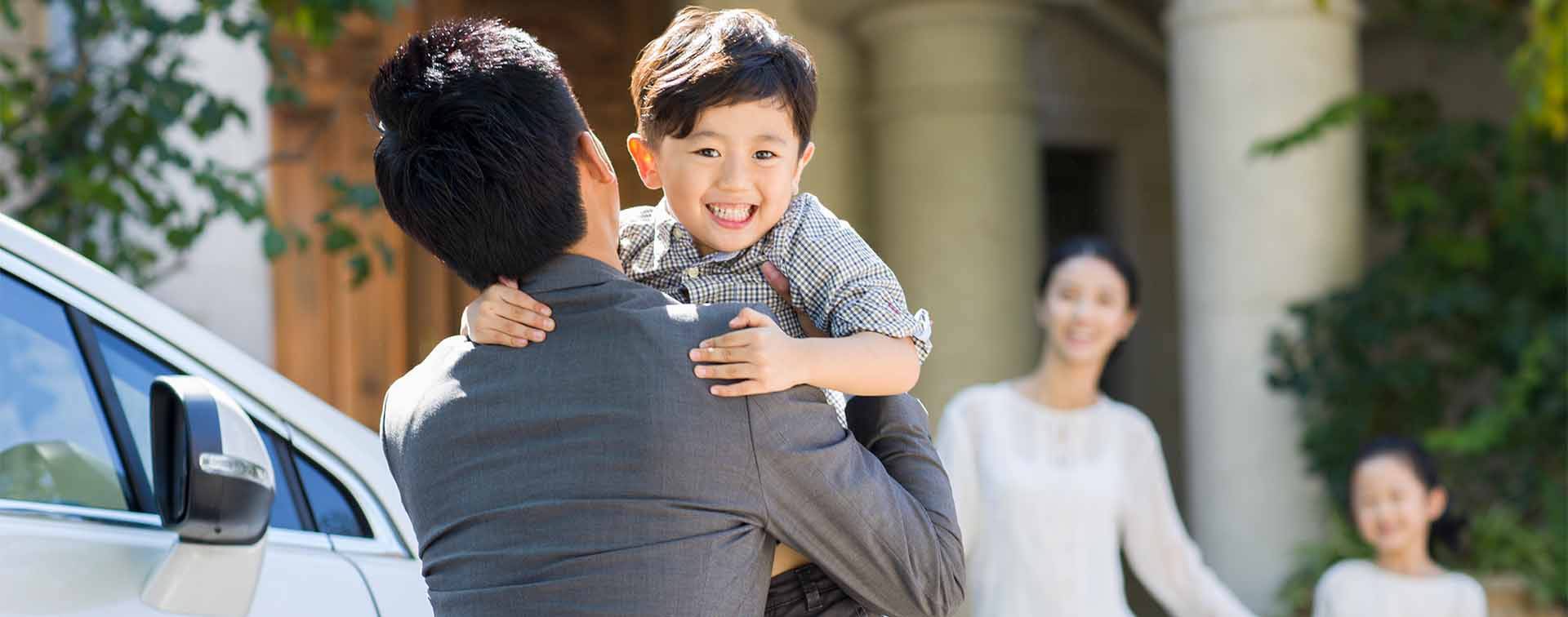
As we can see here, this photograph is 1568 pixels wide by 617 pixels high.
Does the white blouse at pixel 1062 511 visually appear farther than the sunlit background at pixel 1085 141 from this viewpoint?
No

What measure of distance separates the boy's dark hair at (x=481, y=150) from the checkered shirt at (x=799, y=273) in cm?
38

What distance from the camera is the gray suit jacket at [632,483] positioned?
1629mm

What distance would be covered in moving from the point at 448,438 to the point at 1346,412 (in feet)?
19.8

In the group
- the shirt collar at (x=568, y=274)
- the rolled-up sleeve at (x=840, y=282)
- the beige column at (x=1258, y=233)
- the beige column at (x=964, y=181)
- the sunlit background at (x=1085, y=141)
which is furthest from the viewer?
the beige column at (x=964, y=181)

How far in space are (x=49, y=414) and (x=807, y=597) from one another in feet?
3.58

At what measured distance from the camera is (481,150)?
1.68m

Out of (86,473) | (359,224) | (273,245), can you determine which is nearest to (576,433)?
(86,473)

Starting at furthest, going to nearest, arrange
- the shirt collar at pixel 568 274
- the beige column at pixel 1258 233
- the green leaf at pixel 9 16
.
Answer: the beige column at pixel 1258 233 → the green leaf at pixel 9 16 → the shirt collar at pixel 568 274

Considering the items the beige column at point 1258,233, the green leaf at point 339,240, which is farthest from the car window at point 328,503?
the beige column at point 1258,233

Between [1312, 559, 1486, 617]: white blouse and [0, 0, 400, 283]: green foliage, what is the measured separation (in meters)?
2.84

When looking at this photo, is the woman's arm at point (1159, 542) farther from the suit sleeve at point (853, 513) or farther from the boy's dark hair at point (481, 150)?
the boy's dark hair at point (481, 150)

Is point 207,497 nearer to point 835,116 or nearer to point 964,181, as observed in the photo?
point 964,181

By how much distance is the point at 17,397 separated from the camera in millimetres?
2234

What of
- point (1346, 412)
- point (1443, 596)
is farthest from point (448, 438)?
point (1346, 412)
